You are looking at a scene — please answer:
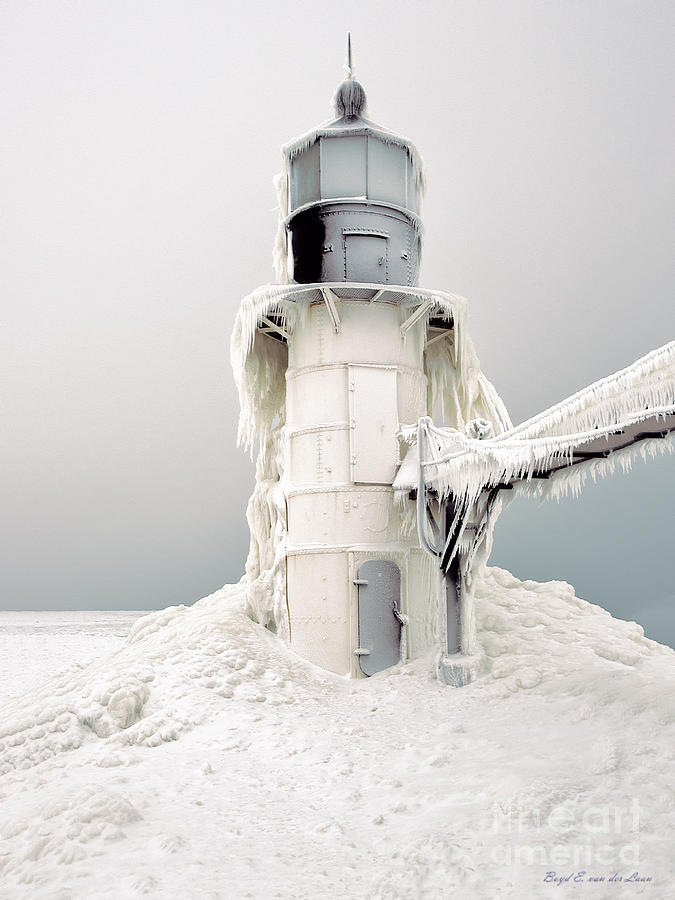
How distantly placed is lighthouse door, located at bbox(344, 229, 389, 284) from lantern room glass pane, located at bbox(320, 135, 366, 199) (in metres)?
1.02

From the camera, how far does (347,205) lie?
17.4 metres

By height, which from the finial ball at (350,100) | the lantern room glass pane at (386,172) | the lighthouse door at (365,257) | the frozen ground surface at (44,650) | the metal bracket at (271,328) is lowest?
the frozen ground surface at (44,650)

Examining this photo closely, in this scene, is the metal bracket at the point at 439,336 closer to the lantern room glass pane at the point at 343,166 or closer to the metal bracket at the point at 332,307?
the metal bracket at the point at 332,307

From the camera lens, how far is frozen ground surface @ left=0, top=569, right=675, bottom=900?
7.75m

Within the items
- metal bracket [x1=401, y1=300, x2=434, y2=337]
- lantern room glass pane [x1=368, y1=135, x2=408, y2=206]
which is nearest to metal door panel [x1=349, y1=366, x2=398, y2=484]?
metal bracket [x1=401, y1=300, x2=434, y2=337]

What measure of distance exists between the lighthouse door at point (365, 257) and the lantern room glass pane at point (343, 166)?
3.35ft

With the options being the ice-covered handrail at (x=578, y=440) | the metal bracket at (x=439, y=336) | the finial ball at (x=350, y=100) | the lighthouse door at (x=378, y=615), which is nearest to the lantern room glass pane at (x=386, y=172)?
the finial ball at (x=350, y=100)

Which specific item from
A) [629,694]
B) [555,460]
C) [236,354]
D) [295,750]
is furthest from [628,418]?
[236,354]

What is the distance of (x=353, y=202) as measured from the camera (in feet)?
57.2

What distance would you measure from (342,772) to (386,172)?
13.6 meters

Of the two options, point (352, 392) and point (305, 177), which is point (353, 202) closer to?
point (305, 177)

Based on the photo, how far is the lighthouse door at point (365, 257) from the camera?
17.3 meters

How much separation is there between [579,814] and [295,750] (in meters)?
5.04
